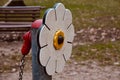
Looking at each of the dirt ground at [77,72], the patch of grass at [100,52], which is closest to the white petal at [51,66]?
the dirt ground at [77,72]

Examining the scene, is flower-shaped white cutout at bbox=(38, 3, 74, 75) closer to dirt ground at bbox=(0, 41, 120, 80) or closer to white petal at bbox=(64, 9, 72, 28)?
white petal at bbox=(64, 9, 72, 28)

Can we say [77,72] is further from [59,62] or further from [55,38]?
[55,38]

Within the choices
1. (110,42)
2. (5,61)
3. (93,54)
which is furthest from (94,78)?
(110,42)

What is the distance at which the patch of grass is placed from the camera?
26.5 feet

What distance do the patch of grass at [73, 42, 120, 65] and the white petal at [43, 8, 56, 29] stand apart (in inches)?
159

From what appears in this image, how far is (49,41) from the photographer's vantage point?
3.94 meters

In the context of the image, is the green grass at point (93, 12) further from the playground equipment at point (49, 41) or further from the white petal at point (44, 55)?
the white petal at point (44, 55)

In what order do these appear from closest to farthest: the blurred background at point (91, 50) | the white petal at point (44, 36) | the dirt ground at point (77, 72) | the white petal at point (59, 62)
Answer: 1. the white petal at point (44, 36)
2. the white petal at point (59, 62)
3. the dirt ground at point (77, 72)
4. the blurred background at point (91, 50)

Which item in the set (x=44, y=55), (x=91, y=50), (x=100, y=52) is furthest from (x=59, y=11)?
(x=91, y=50)

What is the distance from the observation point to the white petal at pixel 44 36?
3.79 metres

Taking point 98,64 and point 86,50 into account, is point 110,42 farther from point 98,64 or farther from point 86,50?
point 98,64

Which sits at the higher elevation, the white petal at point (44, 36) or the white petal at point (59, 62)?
the white petal at point (44, 36)

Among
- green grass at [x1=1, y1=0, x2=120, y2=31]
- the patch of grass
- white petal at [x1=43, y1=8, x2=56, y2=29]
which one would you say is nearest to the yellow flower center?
white petal at [x1=43, y1=8, x2=56, y2=29]

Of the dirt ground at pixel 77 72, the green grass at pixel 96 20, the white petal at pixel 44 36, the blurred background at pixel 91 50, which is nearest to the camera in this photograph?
the white petal at pixel 44 36
